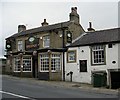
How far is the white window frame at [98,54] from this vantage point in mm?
30312

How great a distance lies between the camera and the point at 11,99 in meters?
15.2

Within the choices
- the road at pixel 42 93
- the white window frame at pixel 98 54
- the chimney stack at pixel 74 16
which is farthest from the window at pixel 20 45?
the road at pixel 42 93

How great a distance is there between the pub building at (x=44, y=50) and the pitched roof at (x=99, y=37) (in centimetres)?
155

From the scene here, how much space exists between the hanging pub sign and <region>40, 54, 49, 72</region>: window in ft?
9.32

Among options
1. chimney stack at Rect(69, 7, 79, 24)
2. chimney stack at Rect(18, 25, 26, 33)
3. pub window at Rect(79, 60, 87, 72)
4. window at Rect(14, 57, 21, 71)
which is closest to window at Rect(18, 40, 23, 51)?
window at Rect(14, 57, 21, 71)

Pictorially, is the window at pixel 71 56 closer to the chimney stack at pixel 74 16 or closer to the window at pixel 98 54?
the window at pixel 98 54

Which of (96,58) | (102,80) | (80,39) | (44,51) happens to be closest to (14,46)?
(44,51)

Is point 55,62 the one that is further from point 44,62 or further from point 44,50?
point 44,50

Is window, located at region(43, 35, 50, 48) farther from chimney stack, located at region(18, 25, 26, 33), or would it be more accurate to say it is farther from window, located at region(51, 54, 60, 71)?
chimney stack, located at region(18, 25, 26, 33)

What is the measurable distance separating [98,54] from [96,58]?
20.0 inches

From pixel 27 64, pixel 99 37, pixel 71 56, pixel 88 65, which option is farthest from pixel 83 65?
pixel 27 64

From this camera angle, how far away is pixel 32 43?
3788cm

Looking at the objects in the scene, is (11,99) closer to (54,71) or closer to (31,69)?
(54,71)

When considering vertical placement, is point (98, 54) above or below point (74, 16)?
below
